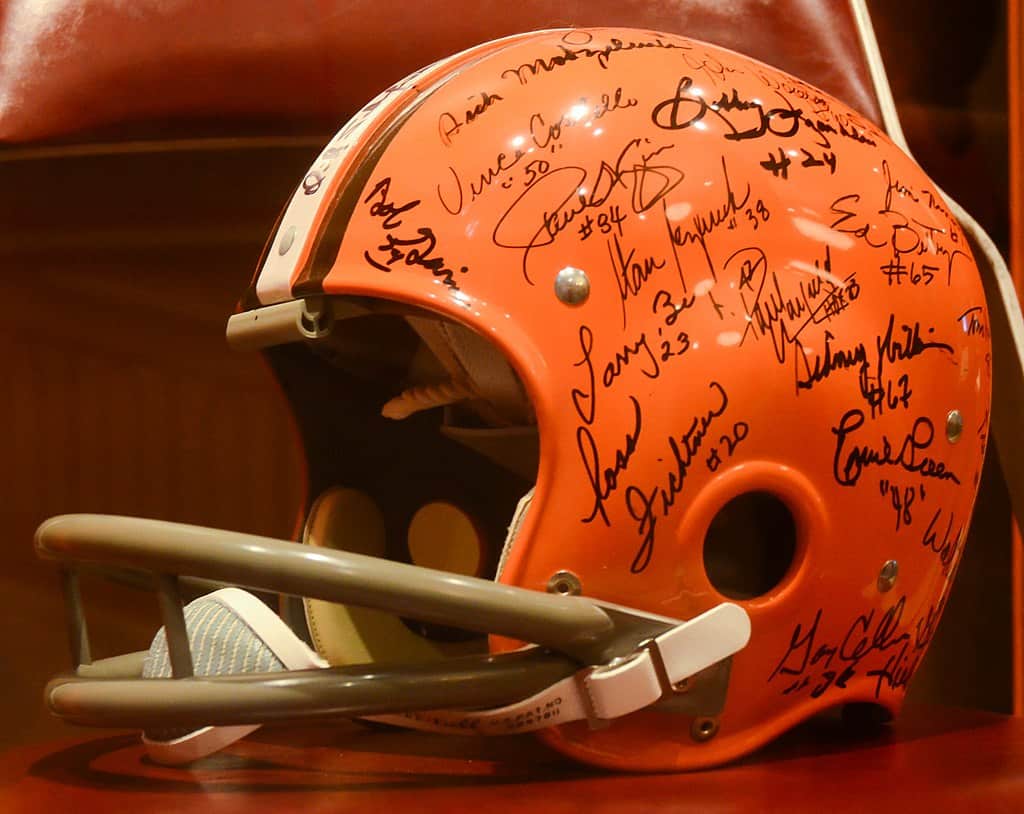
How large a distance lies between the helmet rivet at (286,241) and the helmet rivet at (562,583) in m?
0.23

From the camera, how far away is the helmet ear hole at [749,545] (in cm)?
67

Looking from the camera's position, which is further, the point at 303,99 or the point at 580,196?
the point at 303,99

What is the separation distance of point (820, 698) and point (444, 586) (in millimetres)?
247

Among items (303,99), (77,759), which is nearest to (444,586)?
(77,759)

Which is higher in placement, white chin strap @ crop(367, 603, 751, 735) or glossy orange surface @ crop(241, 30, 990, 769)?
glossy orange surface @ crop(241, 30, 990, 769)

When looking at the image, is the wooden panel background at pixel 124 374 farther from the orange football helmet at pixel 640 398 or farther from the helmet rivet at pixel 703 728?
the helmet rivet at pixel 703 728

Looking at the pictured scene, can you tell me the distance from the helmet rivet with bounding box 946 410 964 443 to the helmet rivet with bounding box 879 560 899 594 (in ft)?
0.26

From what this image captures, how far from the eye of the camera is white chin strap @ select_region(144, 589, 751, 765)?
607 mm

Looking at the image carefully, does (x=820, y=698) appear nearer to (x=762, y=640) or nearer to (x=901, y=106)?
(x=762, y=640)

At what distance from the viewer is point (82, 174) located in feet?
3.53
